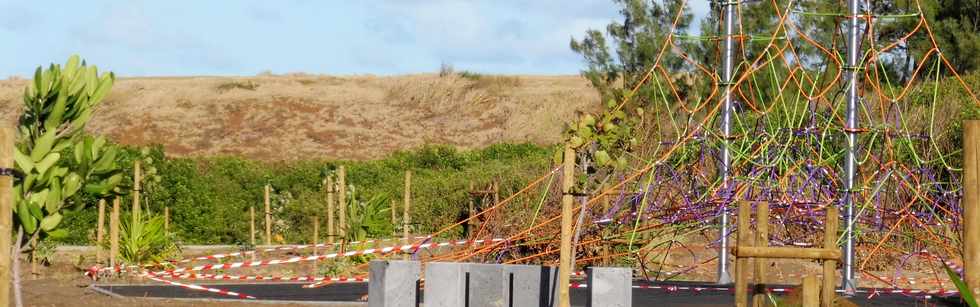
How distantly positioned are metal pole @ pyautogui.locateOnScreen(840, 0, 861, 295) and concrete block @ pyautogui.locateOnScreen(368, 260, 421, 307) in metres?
5.18

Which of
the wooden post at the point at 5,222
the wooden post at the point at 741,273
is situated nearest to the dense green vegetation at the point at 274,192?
the wooden post at the point at 741,273

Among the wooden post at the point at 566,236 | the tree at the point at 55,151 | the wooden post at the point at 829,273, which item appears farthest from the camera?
the tree at the point at 55,151

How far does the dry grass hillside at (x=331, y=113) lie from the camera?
58.2 m

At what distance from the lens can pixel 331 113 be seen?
63.4 metres

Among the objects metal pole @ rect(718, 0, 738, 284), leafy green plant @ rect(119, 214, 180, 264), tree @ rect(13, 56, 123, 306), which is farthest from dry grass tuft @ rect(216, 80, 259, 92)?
tree @ rect(13, 56, 123, 306)

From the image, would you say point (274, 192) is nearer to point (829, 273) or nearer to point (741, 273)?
point (741, 273)

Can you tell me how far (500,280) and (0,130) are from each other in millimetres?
3355

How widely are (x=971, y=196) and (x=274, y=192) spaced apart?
76.7ft

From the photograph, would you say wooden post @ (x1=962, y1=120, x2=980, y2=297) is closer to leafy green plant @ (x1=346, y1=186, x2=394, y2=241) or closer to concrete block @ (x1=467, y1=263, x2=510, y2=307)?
concrete block @ (x1=467, y1=263, x2=510, y2=307)

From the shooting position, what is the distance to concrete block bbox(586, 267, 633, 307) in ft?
29.7

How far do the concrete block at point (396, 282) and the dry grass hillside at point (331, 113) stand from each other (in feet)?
143

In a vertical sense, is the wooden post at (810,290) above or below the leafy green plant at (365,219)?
above

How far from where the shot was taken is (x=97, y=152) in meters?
10.5

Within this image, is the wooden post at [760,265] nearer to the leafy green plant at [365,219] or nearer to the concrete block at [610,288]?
the concrete block at [610,288]
